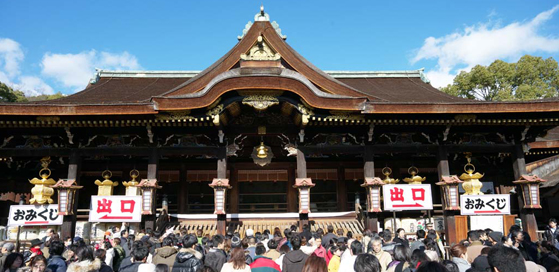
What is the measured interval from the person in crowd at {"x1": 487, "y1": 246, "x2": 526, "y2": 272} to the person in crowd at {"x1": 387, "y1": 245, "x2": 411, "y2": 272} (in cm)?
96

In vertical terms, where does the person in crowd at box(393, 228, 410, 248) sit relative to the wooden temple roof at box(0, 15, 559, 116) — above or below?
below

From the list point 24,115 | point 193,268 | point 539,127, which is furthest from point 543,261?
point 24,115

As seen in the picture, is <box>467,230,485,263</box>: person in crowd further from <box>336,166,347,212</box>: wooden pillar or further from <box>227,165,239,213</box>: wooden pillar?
<box>227,165,239,213</box>: wooden pillar

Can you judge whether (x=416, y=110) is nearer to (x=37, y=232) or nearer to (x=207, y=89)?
(x=207, y=89)

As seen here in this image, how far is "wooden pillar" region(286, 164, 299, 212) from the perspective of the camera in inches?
588

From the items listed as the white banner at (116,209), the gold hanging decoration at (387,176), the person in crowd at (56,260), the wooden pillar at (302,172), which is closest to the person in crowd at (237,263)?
the person in crowd at (56,260)

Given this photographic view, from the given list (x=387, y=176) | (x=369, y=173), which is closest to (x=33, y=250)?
(x=369, y=173)

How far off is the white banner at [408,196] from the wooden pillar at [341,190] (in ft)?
14.6

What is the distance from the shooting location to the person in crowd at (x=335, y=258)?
5.68 meters

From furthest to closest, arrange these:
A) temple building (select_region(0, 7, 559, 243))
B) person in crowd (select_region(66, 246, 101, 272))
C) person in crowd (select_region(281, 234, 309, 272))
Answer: temple building (select_region(0, 7, 559, 243))
person in crowd (select_region(281, 234, 309, 272))
person in crowd (select_region(66, 246, 101, 272))

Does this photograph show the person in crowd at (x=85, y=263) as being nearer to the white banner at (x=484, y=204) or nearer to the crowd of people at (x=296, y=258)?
the crowd of people at (x=296, y=258)

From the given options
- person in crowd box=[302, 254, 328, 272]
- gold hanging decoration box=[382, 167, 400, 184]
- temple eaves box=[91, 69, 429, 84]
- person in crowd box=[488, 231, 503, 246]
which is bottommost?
person in crowd box=[488, 231, 503, 246]

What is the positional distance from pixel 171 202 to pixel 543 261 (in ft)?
45.3

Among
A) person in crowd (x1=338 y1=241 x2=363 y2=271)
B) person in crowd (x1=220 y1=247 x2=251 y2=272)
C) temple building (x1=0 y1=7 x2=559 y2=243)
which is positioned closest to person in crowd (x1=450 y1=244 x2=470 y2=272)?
person in crowd (x1=338 y1=241 x2=363 y2=271)
